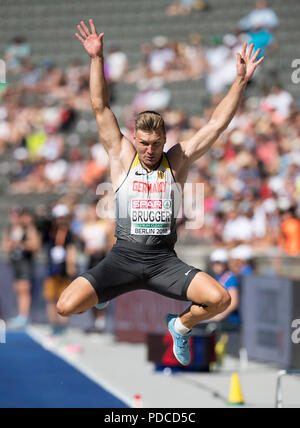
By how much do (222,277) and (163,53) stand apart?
10828 mm

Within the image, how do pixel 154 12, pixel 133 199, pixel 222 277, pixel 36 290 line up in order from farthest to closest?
1. pixel 154 12
2. pixel 36 290
3. pixel 222 277
4. pixel 133 199

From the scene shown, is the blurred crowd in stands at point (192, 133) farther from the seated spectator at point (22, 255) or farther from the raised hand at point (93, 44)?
the raised hand at point (93, 44)

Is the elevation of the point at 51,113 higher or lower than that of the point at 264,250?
higher

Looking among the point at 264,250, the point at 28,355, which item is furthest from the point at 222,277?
the point at 28,355

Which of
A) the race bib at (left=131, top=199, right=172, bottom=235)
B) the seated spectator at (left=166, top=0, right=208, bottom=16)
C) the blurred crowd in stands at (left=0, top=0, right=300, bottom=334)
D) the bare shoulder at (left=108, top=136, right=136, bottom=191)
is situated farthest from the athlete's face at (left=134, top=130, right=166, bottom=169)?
the seated spectator at (left=166, top=0, right=208, bottom=16)

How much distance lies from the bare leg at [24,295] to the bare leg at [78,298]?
40.3 feet

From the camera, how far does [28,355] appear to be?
14875 millimetres

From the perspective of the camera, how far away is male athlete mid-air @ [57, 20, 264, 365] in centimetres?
655

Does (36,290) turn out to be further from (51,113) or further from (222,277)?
(222,277)

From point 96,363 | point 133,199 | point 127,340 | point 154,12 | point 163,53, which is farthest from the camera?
point 154,12

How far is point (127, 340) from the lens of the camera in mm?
16578

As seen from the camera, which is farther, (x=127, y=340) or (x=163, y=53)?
(x=163, y=53)

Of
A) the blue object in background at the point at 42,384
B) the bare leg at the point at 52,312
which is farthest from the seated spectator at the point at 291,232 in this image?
the bare leg at the point at 52,312

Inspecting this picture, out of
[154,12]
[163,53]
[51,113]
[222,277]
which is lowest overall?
[222,277]
